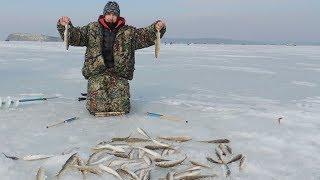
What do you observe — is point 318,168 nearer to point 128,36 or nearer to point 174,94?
point 128,36

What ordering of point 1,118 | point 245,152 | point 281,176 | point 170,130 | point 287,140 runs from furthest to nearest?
point 1,118 → point 170,130 → point 287,140 → point 245,152 → point 281,176

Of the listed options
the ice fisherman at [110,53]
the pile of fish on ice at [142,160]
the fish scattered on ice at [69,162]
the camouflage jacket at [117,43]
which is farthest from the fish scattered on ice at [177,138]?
the camouflage jacket at [117,43]

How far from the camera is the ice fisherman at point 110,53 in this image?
25.9ft

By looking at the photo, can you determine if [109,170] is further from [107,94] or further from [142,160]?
[107,94]

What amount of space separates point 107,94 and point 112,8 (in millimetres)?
1499

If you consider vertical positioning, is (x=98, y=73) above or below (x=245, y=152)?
above

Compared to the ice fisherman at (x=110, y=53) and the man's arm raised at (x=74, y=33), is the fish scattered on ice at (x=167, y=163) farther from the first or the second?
the man's arm raised at (x=74, y=33)

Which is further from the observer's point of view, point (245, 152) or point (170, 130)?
point (170, 130)

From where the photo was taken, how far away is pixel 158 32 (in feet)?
25.5

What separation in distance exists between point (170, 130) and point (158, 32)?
184cm

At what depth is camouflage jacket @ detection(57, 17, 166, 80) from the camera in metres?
7.94

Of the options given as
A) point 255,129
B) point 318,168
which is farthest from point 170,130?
point 318,168

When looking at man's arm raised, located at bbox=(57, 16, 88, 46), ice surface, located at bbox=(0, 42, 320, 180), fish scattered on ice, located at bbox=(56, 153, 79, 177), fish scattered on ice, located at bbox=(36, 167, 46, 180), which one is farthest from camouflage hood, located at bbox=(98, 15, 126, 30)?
fish scattered on ice, located at bbox=(36, 167, 46, 180)

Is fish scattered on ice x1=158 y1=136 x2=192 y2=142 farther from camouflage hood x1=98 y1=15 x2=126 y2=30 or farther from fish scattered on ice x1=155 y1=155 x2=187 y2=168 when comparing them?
camouflage hood x1=98 y1=15 x2=126 y2=30
